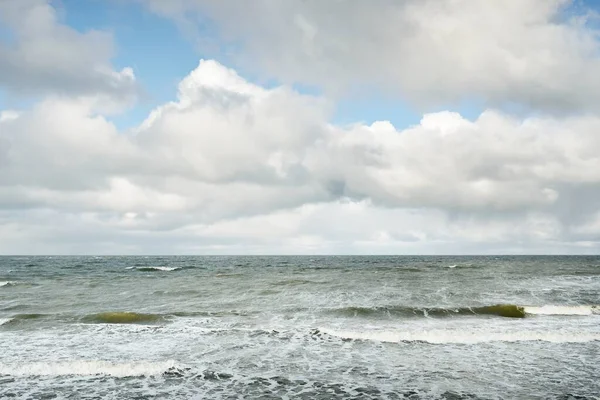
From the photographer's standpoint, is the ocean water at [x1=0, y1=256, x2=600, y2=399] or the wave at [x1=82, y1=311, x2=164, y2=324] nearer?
the ocean water at [x1=0, y1=256, x2=600, y2=399]

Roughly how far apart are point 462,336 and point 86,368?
13.4 metres

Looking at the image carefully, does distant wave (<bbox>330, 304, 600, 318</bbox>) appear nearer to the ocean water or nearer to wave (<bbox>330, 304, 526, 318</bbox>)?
wave (<bbox>330, 304, 526, 318</bbox>)

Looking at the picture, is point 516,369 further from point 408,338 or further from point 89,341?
point 89,341

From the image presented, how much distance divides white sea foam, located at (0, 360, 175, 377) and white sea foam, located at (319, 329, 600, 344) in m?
7.38

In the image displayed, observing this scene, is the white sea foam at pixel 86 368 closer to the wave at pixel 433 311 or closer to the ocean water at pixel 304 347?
the ocean water at pixel 304 347

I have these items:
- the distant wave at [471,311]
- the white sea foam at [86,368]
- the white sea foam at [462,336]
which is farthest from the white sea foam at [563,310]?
the white sea foam at [86,368]

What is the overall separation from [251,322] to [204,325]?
216cm

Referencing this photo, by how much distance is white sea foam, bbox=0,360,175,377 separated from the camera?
12055 mm

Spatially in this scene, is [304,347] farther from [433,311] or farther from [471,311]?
[471,311]

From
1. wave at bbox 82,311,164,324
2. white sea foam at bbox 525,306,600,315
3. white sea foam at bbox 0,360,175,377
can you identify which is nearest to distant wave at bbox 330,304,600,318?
white sea foam at bbox 525,306,600,315

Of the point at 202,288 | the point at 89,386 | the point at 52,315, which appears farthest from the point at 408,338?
the point at 202,288

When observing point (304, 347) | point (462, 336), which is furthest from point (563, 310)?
point (304, 347)

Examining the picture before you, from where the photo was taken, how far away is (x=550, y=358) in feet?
43.6

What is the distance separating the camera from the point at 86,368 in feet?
40.8
